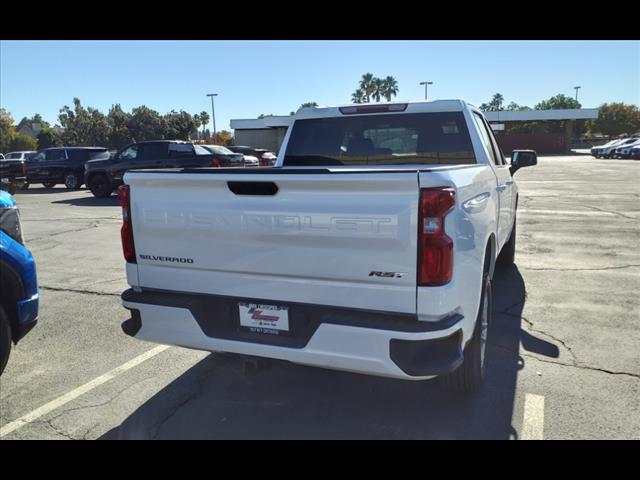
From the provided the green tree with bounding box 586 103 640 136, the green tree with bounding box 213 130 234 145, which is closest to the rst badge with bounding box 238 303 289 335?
Answer: the green tree with bounding box 213 130 234 145

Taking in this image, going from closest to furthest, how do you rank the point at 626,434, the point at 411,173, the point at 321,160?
the point at 411,173 → the point at 626,434 → the point at 321,160

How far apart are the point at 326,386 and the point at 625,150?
4338 cm

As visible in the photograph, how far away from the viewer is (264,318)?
2873 millimetres

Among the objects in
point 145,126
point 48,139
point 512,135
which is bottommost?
point 512,135

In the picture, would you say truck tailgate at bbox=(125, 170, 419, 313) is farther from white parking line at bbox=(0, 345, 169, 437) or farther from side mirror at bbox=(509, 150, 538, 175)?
side mirror at bbox=(509, 150, 538, 175)

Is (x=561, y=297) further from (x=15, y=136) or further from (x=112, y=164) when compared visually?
(x=15, y=136)

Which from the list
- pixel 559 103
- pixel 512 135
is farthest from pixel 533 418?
pixel 559 103

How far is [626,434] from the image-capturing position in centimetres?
286

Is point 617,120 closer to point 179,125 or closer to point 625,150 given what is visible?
point 625,150

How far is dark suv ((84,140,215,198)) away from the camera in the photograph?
15877mm

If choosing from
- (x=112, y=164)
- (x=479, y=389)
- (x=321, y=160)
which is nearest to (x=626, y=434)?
(x=479, y=389)

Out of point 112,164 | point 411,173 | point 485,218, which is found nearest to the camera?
point 411,173

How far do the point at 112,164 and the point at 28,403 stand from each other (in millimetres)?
15308

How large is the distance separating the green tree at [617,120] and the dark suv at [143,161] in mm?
79539
